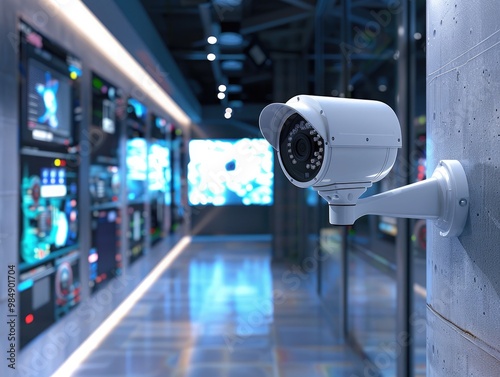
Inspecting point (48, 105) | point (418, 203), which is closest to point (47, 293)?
point (48, 105)

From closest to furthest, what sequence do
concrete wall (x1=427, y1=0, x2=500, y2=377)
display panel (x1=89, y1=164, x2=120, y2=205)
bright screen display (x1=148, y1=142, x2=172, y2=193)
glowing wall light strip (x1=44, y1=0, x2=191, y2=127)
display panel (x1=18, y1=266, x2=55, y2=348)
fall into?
concrete wall (x1=427, y1=0, x2=500, y2=377), display panel (x1=18, y1=266, x2=55, y2=348), glowing wall light strip (x1=44, y1=0, x2=191, y2=127), display panel (x1=89, y1=164, x2=120, y2=205), bright screen display (x1=148, y1=142, x2=172, y2=193)

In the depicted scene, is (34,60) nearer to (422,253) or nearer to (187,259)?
(422,253)

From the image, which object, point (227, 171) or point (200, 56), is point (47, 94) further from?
point (227, 171)

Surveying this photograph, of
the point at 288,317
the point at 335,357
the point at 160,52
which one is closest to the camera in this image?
the point at 335,357

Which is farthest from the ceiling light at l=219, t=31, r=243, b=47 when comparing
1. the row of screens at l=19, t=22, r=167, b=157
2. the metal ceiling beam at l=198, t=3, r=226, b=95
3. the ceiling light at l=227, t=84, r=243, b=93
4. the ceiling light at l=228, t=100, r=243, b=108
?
the ceiling light at l=228, t=100, r=243, b=108

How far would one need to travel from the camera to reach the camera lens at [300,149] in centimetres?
101

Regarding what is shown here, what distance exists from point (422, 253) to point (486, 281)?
1.68m

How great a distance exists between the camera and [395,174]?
9.90 ft

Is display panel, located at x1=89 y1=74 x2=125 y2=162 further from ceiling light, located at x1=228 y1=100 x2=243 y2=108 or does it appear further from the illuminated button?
ceiling light, located at x1=228 y1=100 x2=243 y2=108

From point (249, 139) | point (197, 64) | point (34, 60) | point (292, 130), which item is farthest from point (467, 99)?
point (249, 139)

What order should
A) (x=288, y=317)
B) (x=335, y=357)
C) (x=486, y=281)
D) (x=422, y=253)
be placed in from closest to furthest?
(x=486, y=281) < (x=422, y=253) < (x=335, y=357) < (x=288, y=317)

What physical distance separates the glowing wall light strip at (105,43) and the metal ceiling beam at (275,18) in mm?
1376

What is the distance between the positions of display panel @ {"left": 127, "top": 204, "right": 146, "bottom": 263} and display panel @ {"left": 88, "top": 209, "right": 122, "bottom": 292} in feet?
1.77

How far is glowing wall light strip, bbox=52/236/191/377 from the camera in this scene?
357cm
